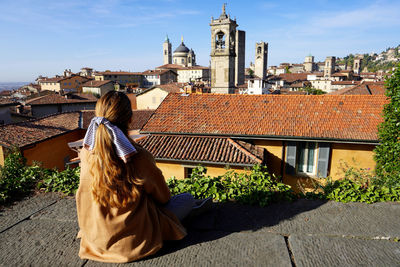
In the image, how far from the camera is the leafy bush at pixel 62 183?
406cm

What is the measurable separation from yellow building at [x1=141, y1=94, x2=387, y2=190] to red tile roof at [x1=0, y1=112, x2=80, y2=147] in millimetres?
7499

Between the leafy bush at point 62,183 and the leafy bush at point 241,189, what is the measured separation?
151 cm

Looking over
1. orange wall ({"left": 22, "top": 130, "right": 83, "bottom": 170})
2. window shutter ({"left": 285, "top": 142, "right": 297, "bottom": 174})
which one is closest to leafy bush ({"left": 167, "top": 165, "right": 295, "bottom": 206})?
window shutter ({"left": 285, "top": 142, "right": 297, "bottom": 174})

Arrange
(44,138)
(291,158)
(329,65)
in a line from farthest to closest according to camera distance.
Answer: (329,65) < (44,138) < (291,158)

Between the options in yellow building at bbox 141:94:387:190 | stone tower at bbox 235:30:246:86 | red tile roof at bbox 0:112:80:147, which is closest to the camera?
yellow building at bbox 141:94:387:190

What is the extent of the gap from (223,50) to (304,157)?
21.6m

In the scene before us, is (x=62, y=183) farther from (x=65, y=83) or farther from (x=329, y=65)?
(x=329, y=65)

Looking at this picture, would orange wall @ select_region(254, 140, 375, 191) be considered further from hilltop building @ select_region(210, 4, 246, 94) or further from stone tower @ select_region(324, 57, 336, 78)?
stone tower @ select_region(324, 57, 336, 78)

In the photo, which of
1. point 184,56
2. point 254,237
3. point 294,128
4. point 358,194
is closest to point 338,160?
point 294,128

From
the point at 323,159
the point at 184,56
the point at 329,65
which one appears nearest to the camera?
the point at 323,159

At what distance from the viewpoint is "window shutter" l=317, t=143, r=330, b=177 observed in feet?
31.0

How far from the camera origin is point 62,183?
418 centimetres

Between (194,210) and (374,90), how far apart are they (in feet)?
107

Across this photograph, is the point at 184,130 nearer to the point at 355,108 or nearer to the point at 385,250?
the point at 355,108
